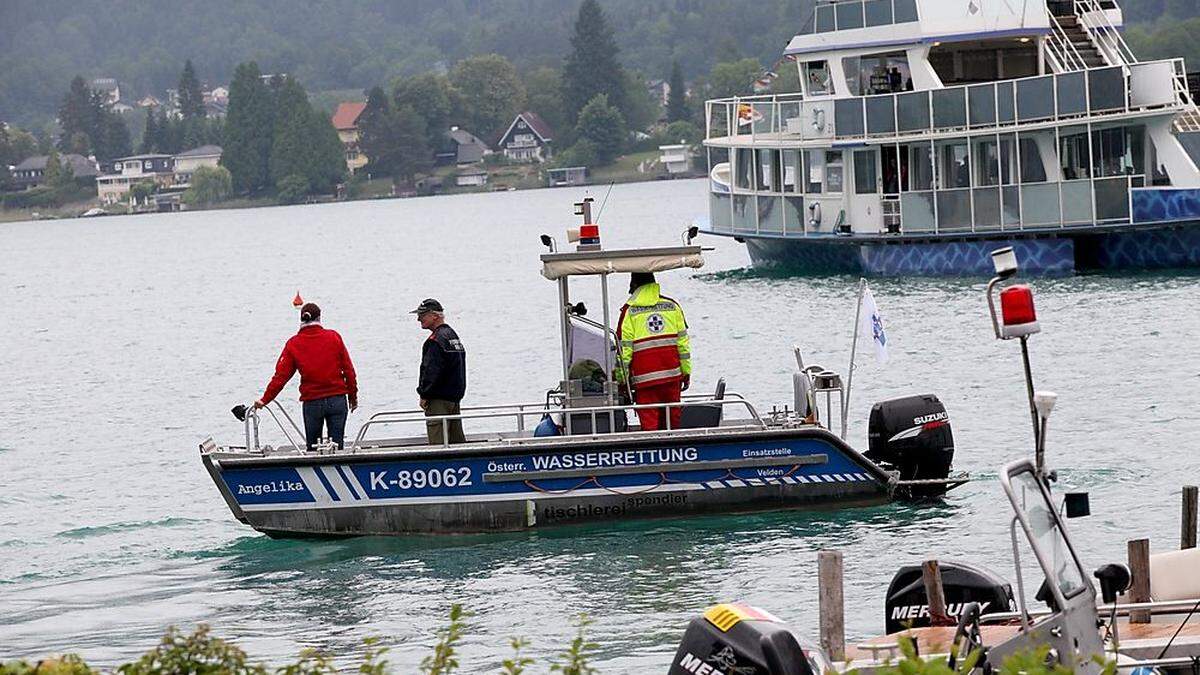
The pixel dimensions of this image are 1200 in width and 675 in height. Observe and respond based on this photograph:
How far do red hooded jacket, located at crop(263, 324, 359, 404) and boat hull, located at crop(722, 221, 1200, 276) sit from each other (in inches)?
1105

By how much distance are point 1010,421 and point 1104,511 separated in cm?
732

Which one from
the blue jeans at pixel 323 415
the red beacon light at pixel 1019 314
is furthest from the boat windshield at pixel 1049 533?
the blue jeans at pixel 323 415

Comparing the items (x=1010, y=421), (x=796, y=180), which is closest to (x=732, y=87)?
(x=796, y=180)

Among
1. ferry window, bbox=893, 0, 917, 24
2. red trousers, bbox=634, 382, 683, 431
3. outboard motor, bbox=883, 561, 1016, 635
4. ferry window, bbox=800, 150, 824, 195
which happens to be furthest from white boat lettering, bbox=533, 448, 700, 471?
ferry window, bbox=800, 150, 824, 195

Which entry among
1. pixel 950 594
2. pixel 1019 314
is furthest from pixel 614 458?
pixel 1019 314

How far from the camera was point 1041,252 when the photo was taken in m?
45.1

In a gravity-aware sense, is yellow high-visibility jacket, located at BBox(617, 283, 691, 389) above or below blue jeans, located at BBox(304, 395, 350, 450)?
above

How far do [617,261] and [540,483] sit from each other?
2.01 meters

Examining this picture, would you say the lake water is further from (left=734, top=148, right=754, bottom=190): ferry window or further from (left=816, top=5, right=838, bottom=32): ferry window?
(left=816, top=5, right=838, bottom=32): ferry window

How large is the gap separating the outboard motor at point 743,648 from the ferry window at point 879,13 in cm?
3752

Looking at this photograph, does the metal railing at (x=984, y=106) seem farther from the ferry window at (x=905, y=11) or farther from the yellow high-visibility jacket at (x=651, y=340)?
the yellow high-visibility jacket at (x=651, y=340)

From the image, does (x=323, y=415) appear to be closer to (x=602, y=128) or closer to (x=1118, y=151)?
(x=1118, y=151)

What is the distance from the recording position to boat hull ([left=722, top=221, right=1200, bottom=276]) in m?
44.7

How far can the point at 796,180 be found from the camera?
4878 centimetres
